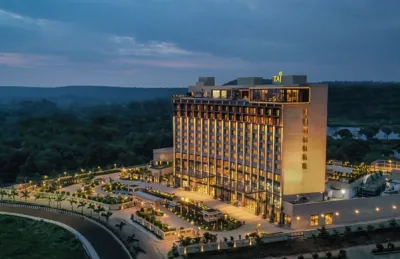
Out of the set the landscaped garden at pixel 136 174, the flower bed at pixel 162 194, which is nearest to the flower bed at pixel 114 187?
the flower bed at pixel 162 194

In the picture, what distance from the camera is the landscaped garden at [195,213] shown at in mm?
Answer: 53125

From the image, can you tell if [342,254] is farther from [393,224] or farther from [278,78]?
[278,78]

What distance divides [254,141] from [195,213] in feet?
45.6

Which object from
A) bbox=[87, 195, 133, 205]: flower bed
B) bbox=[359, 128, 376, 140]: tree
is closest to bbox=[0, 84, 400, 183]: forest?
bbox=[359, 128, 376, 140]: tree

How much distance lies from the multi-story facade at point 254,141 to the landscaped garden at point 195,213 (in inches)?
227

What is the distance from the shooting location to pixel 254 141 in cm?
6175

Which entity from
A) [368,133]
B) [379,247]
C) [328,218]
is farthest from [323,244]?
[368,133]

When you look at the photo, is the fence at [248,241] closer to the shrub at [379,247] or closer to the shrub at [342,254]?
the shrub at [342,254]

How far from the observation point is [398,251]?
4422cm

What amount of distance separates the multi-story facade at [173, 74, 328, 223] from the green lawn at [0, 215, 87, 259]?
25.8 metres

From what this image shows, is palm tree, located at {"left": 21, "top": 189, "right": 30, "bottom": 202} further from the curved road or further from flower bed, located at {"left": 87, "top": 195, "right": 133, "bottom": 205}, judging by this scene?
flower bed, located at {"left": 87, "top": 195, "right": 133, "bottom": 205}

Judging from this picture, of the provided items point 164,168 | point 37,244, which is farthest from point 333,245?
point 164,168

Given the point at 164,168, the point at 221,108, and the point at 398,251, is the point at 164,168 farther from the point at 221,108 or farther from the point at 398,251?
the point at 398,251

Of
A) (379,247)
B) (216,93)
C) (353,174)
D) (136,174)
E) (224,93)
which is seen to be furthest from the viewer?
(136,174)
